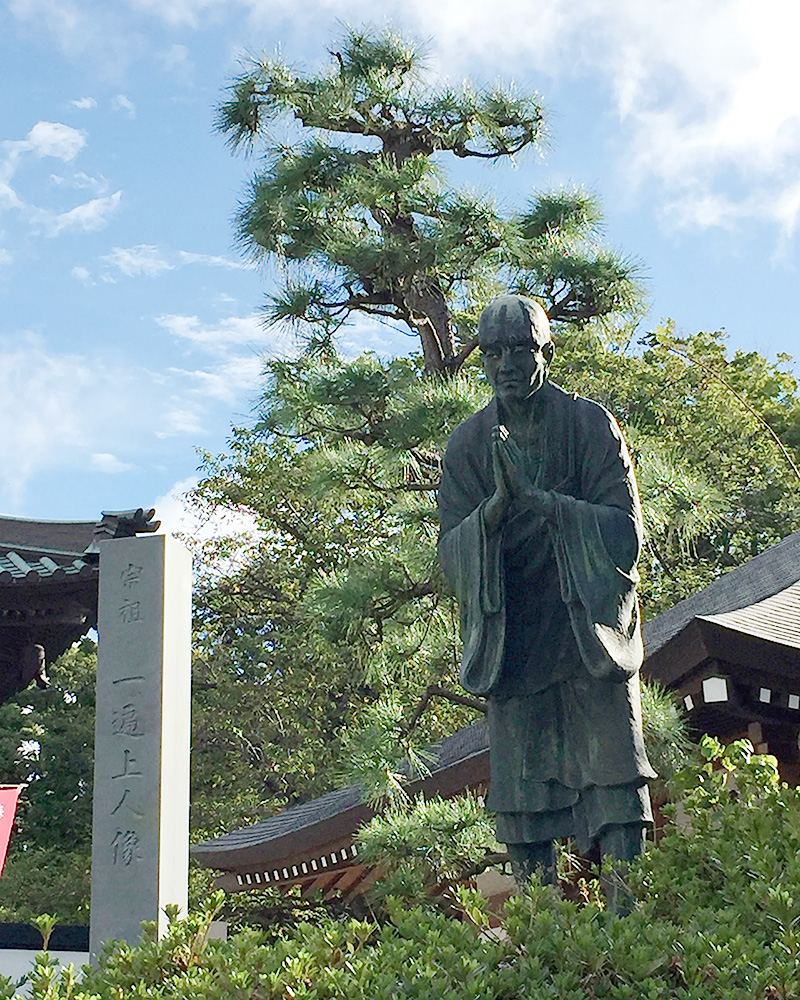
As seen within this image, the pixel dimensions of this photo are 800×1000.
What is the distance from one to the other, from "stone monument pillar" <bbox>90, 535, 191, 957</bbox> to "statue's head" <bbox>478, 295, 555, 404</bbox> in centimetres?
285

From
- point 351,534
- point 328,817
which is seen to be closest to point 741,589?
point 328,817

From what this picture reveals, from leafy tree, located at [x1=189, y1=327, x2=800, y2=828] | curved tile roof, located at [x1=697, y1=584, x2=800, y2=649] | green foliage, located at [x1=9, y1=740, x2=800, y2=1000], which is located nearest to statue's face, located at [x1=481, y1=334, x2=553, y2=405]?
green foliage, located at [x1=9, y1=740, x2=800, y2=1000]

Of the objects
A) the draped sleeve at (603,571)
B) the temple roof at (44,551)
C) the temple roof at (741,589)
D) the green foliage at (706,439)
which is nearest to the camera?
the draped sleeve at (603,571)

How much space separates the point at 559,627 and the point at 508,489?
0.47m

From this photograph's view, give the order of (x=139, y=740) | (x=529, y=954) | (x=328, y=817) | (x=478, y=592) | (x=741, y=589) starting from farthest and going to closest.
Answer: (x=741, y=589)
(x=328, y=817)
(x=139, y=740)
(x=478, y=592)
(x=529, y=954)

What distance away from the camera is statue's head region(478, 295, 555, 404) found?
3693 millimetres

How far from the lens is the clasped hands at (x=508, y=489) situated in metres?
3.51

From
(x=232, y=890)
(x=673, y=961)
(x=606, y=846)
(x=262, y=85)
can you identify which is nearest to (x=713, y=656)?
(x=606, y=846)

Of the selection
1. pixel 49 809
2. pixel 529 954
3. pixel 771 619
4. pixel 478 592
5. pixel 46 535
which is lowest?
pixel 529 954

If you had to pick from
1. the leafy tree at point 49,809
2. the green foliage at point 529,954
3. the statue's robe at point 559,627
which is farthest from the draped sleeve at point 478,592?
the leafy tree at point 49,809

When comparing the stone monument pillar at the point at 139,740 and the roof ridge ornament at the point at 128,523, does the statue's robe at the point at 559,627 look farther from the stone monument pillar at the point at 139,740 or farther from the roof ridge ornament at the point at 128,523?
the roof ridge ornament at the point at 128,523

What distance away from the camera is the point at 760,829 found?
10.8ft

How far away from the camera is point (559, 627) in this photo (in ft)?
12.0

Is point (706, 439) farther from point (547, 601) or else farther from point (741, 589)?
point (547, 601)
